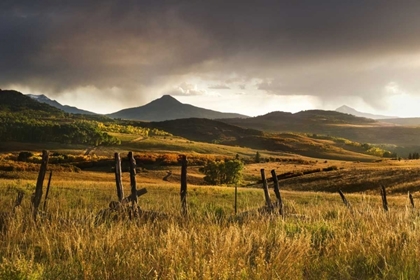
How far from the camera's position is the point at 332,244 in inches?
292

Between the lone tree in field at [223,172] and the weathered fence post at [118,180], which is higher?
the weathered fence post at [118,180]

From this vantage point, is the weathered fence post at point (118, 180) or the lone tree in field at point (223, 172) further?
the lone tree in field at point (223, 172)

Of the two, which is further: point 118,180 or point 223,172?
point 223,172

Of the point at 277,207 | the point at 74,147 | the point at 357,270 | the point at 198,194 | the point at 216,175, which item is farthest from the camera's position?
the point at 74,147

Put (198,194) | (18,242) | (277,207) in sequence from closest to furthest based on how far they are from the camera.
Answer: (18,242) < (277,207) < (198,194)

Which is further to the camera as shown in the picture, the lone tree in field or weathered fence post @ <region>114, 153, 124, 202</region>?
the lone tree in field

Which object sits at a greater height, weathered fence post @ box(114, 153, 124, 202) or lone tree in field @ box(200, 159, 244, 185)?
weathered fence post @ box(114, 153, 124, 202)

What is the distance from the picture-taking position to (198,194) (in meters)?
38.8

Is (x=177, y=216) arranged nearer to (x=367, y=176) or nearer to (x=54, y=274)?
(x=54, y=274)

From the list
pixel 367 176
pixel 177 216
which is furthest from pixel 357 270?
pixel 367 176

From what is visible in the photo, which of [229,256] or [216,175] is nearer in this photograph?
[229,256]

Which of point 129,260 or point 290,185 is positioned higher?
point 129,260

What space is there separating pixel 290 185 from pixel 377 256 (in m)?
58.9

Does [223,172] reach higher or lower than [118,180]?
lower
